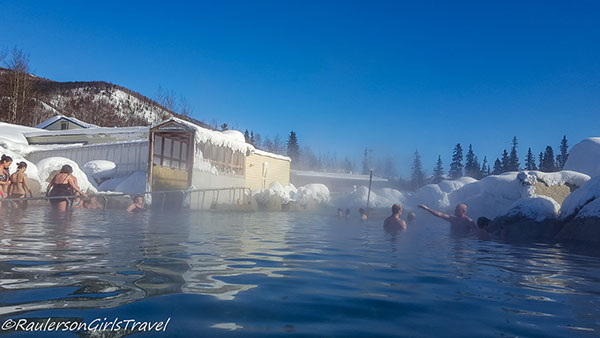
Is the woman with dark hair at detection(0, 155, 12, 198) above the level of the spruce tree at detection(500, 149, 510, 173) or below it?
below

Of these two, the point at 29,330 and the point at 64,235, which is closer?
the point at 29,330

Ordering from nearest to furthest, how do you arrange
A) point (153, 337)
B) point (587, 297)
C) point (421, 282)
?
point (153, 337) → point (587, 297) → point (421, 282)

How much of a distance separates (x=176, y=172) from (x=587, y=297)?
1864 centimetres

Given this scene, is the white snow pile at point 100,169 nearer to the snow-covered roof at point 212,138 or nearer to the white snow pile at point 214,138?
the snow-covered roof at point 212,138

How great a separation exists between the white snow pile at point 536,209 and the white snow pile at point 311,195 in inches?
526

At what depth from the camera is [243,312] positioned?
7.04 feet

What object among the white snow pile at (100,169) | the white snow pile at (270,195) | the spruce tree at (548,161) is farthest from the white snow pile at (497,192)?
the spruce tree at (548,161)

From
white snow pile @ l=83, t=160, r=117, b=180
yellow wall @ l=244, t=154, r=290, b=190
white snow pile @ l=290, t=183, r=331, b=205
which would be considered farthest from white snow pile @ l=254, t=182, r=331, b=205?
white snow pile @ l=83, t=160, r=117, b=180

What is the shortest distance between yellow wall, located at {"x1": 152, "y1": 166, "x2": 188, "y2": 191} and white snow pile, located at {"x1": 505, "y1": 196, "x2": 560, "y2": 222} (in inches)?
571

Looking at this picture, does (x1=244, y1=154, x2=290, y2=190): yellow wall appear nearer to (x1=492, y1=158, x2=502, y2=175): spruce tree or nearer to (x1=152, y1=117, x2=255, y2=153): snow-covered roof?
(x1=152, y1=117, x2=255, y2=153): snow-covered roof

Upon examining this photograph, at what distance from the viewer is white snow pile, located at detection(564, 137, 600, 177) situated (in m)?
15.2

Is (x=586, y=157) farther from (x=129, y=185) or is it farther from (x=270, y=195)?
(x=129, y=185)

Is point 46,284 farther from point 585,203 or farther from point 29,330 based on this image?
point 585,203

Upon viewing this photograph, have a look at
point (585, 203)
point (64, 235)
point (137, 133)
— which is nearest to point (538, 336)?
point (64, 235)
